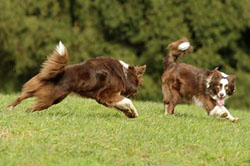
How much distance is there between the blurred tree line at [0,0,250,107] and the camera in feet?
74.8

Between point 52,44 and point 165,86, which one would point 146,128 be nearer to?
point 165,86

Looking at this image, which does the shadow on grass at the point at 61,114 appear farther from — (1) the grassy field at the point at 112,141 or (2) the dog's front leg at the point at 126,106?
(2) the dog's front leg at the point at 126,106

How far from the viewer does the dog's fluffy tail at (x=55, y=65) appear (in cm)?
1012

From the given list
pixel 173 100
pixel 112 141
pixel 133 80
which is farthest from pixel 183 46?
pixel 112 141

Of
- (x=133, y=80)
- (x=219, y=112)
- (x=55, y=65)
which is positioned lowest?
(x=219, y=112)

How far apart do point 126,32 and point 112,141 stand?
49.2 ft

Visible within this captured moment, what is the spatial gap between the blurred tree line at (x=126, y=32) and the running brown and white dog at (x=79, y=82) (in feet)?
39.6

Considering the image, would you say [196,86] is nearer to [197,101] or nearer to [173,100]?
[197,101]

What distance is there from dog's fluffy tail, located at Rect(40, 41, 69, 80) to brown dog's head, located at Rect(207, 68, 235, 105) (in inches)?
123

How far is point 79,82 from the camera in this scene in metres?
10.3

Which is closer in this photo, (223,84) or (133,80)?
(133,80)

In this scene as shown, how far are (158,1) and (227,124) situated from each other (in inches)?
471

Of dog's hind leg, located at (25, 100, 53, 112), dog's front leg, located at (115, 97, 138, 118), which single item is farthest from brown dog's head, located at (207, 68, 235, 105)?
dog's hind leg, located at (25, 100, 53, 112)

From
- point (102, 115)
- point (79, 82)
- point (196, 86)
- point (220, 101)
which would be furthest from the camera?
point (196, 86)
